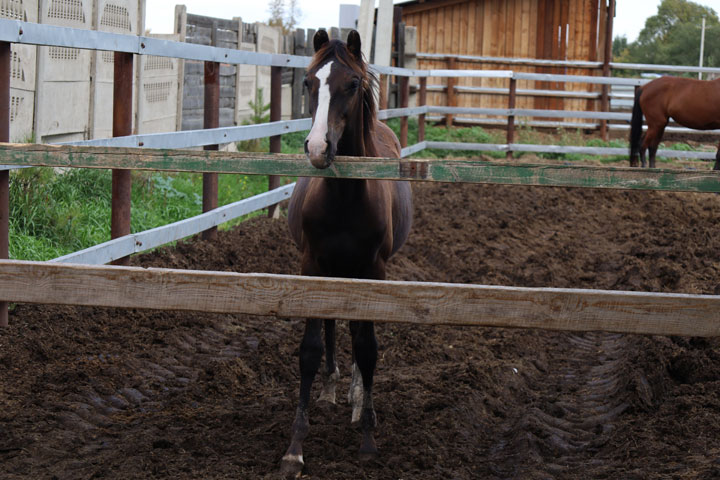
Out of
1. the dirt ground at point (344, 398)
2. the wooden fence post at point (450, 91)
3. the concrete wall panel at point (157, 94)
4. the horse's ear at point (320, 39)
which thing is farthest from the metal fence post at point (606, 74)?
the horse's ear at point (320, 39)

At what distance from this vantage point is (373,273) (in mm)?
3840

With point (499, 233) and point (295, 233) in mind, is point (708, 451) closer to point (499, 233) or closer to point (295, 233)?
point (295, 233)

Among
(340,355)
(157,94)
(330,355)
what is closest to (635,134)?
(157,94)

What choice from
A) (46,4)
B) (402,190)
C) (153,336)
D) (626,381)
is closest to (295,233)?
(402,190)

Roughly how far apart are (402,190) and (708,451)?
2167 millimetres

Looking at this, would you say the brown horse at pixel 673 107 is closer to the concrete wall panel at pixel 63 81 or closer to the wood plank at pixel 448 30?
the wood plank at pixel 448 30

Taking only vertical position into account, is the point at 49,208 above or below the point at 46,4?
below

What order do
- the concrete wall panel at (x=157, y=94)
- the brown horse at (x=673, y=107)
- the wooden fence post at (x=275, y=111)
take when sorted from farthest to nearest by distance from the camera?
the brown horse at (x=673, y=107), the concrete wall panel at (x=157, y=94), the wooden fence post at (x=275, y=111)

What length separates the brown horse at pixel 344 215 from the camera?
3.41 metres

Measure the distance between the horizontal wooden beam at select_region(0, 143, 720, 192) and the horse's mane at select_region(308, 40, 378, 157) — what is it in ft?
2.33

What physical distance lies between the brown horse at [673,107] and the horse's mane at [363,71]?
1087 centimetres

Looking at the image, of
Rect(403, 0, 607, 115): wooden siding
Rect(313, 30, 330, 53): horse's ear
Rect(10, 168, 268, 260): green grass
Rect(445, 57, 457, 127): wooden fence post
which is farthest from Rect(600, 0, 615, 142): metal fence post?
Rect(313, 30, 330, 53): horse's ear

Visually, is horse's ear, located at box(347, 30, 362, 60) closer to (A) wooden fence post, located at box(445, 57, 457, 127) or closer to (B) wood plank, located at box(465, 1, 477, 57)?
(A) wooden fence post, located at box(445, 57, 457, 127)

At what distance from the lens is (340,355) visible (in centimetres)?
504
